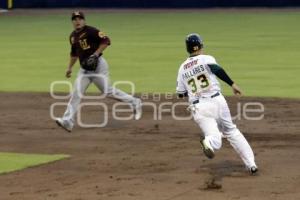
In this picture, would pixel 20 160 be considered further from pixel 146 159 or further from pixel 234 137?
pixel 234 137

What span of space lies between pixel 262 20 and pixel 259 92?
23.5 meters

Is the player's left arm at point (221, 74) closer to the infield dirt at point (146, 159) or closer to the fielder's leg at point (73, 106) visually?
the infield dirt at point (146, 159)

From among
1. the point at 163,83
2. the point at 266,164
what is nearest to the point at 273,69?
the point at 163,83

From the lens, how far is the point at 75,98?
15.7 m

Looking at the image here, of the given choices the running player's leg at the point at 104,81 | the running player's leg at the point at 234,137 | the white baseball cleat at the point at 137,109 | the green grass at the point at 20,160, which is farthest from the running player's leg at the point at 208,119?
the white baseball cleat at the point at 137,109

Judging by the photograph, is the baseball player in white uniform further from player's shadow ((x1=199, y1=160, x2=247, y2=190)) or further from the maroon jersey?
the maroon jersey

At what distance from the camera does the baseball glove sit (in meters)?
15.5

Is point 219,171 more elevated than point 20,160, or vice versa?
point 219,171

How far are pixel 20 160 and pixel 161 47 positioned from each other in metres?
18.2

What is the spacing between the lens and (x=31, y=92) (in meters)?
20.9

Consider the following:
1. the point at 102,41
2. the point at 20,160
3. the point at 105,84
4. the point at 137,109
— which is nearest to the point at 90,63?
the point at 102,41

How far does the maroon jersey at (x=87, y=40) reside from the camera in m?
15.7

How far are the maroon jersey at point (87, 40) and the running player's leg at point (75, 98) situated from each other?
0.33 m

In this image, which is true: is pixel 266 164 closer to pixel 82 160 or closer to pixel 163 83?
pixel 82 160
